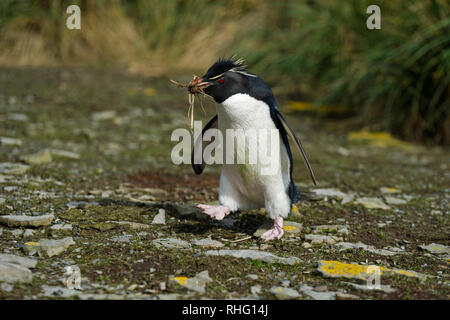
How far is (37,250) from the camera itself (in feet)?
8.92

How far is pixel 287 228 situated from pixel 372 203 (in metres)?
1.10

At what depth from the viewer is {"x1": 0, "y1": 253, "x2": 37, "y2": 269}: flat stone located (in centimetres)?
250

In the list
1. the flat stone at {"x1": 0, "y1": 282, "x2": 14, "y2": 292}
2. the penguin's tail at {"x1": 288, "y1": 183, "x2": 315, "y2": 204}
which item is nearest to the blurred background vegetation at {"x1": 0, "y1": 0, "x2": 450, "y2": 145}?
the penguin's tail at {"x1": 288, "y1": 183, "x2": 315, "y2": 204}

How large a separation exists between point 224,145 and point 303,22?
17.5 feet

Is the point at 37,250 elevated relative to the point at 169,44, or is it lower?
lower

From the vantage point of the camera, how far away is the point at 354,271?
2.68 meters

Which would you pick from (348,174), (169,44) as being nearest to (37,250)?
(348,174)

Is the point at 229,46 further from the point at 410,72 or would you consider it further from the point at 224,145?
the point at 224,145

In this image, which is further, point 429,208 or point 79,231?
point 429,208

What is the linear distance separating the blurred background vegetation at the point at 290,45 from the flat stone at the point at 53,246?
4.56 metres

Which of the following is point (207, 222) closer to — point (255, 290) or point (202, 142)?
point (202, 142)

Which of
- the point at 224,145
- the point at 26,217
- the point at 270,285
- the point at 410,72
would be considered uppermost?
the point at 410,72

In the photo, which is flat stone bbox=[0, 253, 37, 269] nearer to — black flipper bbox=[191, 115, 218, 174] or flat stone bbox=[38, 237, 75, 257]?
flat stone bbox=[38, 237, 75, 257]

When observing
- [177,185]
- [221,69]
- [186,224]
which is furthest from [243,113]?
[177,185]
